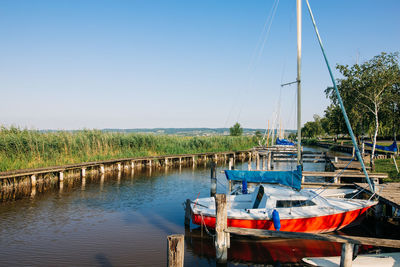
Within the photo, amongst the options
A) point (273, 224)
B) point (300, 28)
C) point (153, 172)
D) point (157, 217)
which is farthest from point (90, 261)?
point (153, 172)

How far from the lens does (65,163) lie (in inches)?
917

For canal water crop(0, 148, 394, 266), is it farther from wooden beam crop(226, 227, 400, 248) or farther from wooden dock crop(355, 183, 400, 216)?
wooden dock crop(355, 183, 400, 216)

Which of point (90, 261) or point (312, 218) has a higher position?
point (312, 218)

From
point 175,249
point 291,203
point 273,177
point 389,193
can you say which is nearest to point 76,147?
point 273,177

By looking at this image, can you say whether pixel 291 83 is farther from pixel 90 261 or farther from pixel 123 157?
pixel 123 157

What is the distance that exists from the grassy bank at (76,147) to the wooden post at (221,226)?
640 inches

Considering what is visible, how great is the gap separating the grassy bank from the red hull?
611 inches

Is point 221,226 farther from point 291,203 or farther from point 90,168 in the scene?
point 90,168

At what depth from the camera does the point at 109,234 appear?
11.8 m

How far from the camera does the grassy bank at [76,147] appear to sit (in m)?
20.7

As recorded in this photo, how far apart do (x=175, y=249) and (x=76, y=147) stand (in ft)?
74.5

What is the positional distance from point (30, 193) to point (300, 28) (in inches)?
708

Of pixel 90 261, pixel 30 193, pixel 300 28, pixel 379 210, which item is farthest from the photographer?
pixel 30 193

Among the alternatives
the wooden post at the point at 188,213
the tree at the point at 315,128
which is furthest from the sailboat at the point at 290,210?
the tree at the point at 315,128
